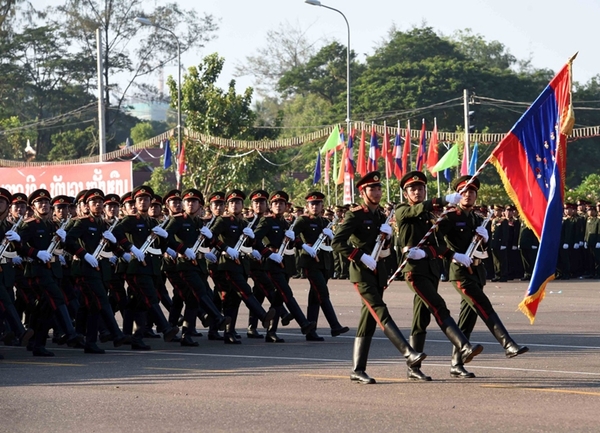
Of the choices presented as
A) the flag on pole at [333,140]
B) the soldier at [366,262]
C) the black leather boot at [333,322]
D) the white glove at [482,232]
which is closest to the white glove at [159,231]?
the black leather boot at [333,322]

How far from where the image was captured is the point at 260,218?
48.5 ft

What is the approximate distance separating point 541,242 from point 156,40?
2027 inches

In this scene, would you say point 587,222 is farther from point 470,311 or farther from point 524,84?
point 524,84

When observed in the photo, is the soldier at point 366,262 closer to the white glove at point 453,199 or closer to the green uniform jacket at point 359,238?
the green uniform jacket at point 359,238

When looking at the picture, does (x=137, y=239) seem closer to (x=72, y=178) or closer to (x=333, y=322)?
(x=333, y=322)

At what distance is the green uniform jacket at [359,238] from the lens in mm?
10203

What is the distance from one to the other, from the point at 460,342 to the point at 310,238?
4713 millimetres

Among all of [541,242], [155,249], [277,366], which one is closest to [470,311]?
[541,242]

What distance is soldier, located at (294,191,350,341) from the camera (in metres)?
14.0

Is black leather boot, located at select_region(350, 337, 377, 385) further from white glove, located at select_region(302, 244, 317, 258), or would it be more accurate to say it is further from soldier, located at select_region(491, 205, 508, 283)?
soldier, located at select_region(491, 205, 508, 283)

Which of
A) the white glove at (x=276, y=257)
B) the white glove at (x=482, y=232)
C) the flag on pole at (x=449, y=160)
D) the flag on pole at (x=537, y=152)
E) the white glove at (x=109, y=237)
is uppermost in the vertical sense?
the flag on pole at (x=449, y=160)

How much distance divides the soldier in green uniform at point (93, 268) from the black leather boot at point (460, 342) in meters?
4.72

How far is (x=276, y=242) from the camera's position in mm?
14438

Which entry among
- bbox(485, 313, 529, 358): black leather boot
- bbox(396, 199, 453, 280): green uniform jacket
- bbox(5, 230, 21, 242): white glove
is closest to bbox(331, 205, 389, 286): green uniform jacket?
bbox(396, 199, 453, 280): green uniform jacket
